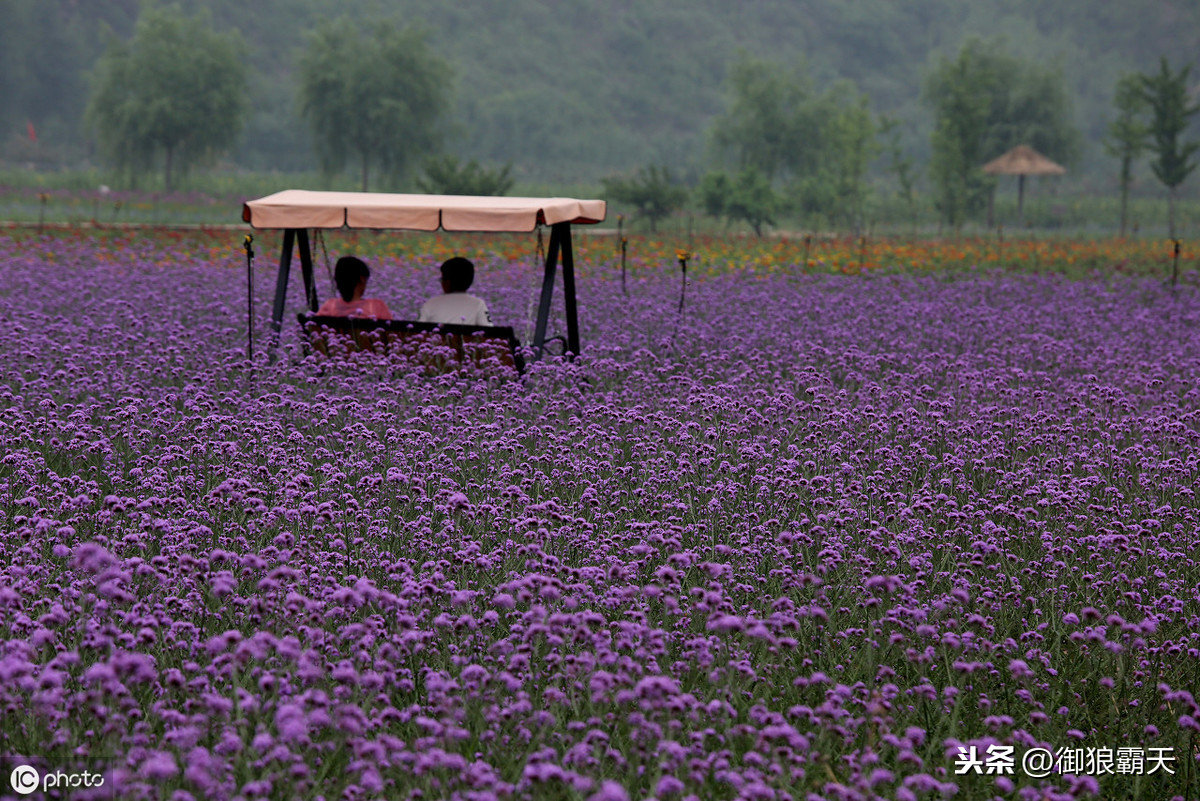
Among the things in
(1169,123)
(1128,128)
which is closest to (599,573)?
(1169,123)

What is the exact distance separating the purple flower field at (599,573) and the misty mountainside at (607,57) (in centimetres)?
8522

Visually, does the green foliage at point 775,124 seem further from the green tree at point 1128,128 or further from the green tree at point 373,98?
the green tree at point 373,98

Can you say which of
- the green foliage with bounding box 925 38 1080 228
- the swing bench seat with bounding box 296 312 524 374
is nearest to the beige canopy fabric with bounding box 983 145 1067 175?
the green foliage with bounding box 925 38 1080 228

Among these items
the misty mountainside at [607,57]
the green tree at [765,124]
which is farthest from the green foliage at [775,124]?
the misty mountainside at [607,57]

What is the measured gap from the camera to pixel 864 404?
346 inches

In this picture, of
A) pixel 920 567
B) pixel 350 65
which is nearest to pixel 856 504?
pixel 920 567

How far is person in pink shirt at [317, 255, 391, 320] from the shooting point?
34.9 ft

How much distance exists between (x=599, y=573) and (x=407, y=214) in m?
5.66

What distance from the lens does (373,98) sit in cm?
5334

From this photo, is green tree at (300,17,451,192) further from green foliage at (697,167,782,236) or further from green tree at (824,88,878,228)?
green foliage at (697,167,782,236)

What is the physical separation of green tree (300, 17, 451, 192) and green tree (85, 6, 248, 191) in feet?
12.5

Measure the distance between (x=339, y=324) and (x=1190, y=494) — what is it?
250 inches

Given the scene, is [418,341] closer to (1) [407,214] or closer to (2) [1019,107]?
(1) [407,214]

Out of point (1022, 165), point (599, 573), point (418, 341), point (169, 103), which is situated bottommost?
point (599, 573)
